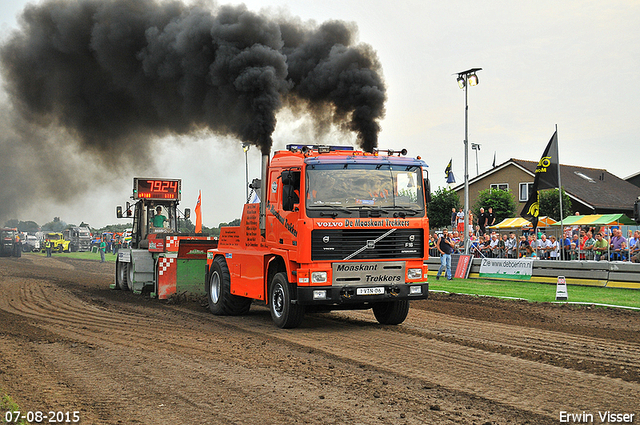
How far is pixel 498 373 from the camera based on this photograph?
22.4ft

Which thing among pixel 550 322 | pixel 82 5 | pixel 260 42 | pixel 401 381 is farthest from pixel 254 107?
pixel 401 381

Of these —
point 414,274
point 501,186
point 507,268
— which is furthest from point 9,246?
point 414,274

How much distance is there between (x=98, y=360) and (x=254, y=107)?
7.82m

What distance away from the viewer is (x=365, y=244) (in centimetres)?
986

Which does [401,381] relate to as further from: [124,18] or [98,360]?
[124,18]

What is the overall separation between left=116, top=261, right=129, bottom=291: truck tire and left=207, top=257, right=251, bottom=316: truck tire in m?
6.08

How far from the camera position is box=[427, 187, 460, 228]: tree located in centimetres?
4438

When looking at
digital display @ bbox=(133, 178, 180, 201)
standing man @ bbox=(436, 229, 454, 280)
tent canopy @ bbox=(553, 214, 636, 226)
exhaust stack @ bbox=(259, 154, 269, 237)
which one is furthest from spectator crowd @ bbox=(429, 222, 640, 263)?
exhaust stack @ bbox=(259, 154, 269, 237)

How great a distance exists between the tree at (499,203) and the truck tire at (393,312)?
33736mm

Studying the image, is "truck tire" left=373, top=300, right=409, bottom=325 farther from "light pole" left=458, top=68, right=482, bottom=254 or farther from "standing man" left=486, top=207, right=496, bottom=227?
"standing man" left=486, top=207, right=496, bottom=227

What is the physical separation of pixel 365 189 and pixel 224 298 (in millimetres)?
4114

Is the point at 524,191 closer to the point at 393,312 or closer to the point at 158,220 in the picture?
the point at 158,220

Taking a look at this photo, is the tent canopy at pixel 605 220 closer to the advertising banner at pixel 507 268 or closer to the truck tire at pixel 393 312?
the advertising banner at pixel 507 268

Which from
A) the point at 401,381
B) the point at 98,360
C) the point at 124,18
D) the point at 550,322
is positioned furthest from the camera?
the point at 124,18
